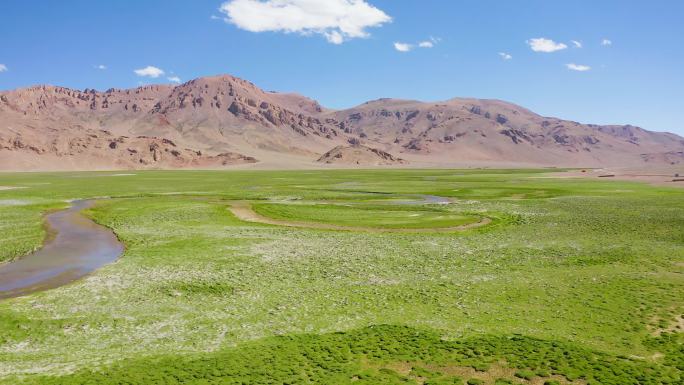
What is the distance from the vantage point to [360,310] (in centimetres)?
2586

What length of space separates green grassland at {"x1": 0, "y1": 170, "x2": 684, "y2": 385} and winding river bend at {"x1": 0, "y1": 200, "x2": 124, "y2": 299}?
1921 millimetres

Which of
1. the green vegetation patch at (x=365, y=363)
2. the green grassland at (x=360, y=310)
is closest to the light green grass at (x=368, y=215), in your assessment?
the green grassland at (x=360, y=310)

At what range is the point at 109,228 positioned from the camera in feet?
181

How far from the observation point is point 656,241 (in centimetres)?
4391

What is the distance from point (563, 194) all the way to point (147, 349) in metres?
89.0

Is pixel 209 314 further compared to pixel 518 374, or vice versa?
pixel 209 314

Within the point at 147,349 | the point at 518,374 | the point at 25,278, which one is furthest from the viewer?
the point at 25,278

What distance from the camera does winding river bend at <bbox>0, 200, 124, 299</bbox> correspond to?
106ft

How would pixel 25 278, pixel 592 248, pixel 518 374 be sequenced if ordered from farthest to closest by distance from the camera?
1. pixel 592 248
2. pixel 25 278
3. pixel 518 374

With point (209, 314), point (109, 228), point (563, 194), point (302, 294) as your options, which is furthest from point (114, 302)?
point (563, 194)

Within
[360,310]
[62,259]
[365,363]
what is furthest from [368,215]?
[365,363]

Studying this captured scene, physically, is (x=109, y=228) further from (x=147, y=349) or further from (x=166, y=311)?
(x=147, y=349)

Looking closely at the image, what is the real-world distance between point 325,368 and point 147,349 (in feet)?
25.1

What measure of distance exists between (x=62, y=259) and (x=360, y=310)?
1074 inches
